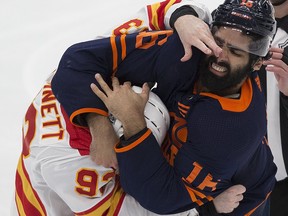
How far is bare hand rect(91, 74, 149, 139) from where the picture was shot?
130cm

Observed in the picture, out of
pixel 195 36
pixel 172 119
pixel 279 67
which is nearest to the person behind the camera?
pixel 195 36

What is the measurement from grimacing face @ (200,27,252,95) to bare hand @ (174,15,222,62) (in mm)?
46

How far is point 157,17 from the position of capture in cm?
150

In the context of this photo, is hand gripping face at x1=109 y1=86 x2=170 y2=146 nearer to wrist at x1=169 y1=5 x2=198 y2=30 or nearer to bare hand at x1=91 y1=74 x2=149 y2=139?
bare hand at x1=91 y1=74 x2=149 y2=139

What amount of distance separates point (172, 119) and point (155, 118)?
70 mm

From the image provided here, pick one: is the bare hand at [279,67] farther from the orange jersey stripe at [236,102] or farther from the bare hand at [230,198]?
the bare hand at [230,198]

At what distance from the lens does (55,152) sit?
141 centimetres

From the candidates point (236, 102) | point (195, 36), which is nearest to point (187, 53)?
point (195, 36)

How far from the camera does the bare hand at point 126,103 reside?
4.25 feet

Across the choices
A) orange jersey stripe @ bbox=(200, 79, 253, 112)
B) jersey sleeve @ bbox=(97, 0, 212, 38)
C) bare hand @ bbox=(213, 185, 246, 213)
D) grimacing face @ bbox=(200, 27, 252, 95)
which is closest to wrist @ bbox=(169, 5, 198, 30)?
jersey sleeve @ bbox=(97, 0, 212, 38)

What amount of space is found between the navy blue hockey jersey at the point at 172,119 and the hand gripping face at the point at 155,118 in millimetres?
27

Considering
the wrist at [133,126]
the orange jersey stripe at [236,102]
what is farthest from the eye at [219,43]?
the wrist at [133,126]

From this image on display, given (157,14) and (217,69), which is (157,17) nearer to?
(157,14)

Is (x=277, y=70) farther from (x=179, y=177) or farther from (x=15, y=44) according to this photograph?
(x=15, y=44)
